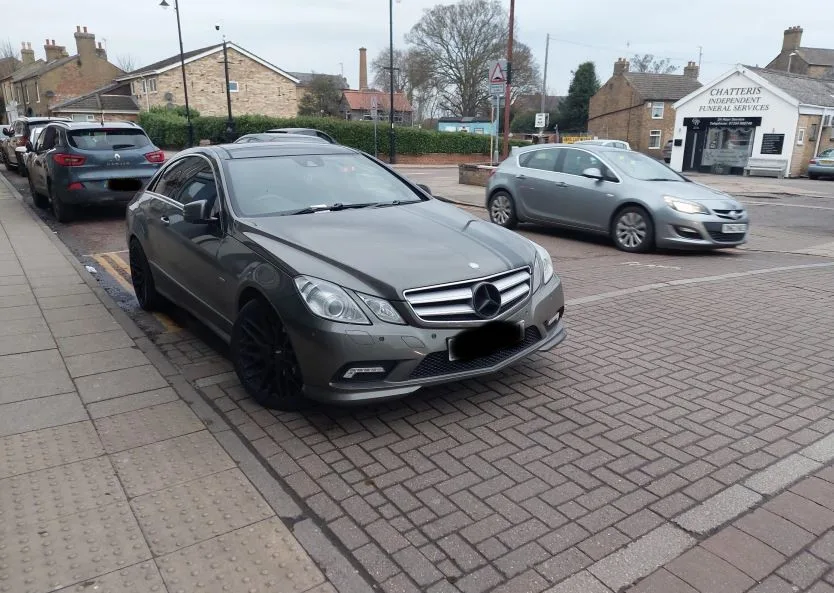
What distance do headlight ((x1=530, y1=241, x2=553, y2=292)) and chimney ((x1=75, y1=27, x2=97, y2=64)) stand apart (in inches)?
2371

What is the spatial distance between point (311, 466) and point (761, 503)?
214 cm

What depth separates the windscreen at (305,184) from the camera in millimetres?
4414

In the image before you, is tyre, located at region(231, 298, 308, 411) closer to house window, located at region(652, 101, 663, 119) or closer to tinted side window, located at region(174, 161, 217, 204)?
tinted side window, located at region(174, 161, 217, 204)

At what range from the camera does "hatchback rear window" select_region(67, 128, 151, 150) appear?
10.8 metres

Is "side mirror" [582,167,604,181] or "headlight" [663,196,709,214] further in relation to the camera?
"side mirror" [582,167,604,181]

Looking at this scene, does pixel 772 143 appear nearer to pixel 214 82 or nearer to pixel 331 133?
pixel 331 133

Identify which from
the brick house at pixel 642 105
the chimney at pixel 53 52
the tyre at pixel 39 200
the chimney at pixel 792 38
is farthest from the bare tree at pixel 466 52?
the tyre at pixel 39 200

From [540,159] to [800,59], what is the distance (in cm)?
5949

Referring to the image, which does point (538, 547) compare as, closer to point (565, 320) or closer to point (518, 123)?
point (565, 320)

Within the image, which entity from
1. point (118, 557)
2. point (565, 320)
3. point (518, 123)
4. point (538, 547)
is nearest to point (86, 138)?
point (565, 320)

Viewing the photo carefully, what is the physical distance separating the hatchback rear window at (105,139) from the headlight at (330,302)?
29.9ft

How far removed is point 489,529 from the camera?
2.72 m

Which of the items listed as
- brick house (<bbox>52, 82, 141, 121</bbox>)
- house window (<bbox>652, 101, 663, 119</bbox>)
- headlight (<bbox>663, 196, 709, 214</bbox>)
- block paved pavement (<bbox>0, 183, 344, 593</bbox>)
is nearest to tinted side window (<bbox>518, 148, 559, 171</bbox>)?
headlight (<bbox>663, 196, 709, 214</bbox>)

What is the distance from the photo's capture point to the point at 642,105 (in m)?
45.7
